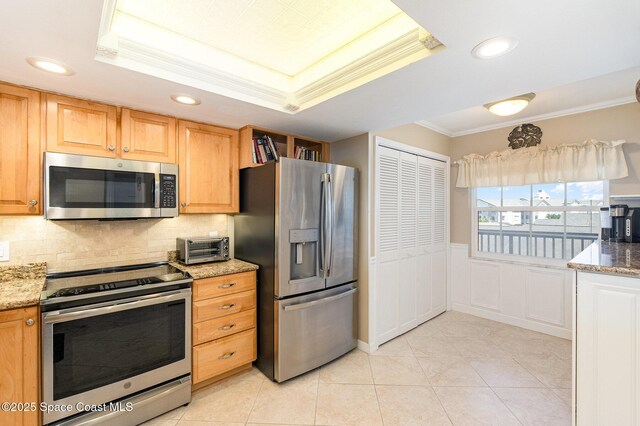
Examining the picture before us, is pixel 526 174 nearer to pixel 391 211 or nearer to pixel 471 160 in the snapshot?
pixel 471 160

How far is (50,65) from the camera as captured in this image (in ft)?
5.13

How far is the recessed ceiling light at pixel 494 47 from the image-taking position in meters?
1.31

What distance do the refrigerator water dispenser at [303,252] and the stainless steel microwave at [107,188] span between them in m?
0.99

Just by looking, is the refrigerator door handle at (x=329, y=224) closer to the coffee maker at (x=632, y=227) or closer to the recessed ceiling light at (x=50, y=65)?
the recessed ceiling light at (x=50, y=65)

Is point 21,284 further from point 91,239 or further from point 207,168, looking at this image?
point 207,168

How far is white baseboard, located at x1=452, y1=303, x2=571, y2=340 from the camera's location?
3.19 meters

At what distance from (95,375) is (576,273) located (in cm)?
285

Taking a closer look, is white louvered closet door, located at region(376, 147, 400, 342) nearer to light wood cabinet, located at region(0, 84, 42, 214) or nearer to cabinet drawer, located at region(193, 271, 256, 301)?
cabinet drawer, located at region(193, 271, 256, 301)

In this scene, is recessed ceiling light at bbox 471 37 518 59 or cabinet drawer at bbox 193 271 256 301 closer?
recessed ceiling light at bbox 471 37 518 59

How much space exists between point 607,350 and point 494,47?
5.28ft

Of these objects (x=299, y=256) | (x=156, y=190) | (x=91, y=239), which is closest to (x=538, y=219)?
(x=299, y=256)

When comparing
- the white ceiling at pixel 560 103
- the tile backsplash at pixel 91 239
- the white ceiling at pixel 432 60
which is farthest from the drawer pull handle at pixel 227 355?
the white ceiling at pixel 560 103

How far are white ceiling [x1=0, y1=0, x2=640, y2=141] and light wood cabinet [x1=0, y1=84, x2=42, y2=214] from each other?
0.38ft

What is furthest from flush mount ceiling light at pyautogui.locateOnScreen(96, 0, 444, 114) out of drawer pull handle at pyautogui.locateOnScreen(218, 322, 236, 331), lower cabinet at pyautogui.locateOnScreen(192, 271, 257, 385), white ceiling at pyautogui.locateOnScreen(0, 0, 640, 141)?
drawer pull handle at pyautogui.locateOnScreen(218, 322, 236, 331)
